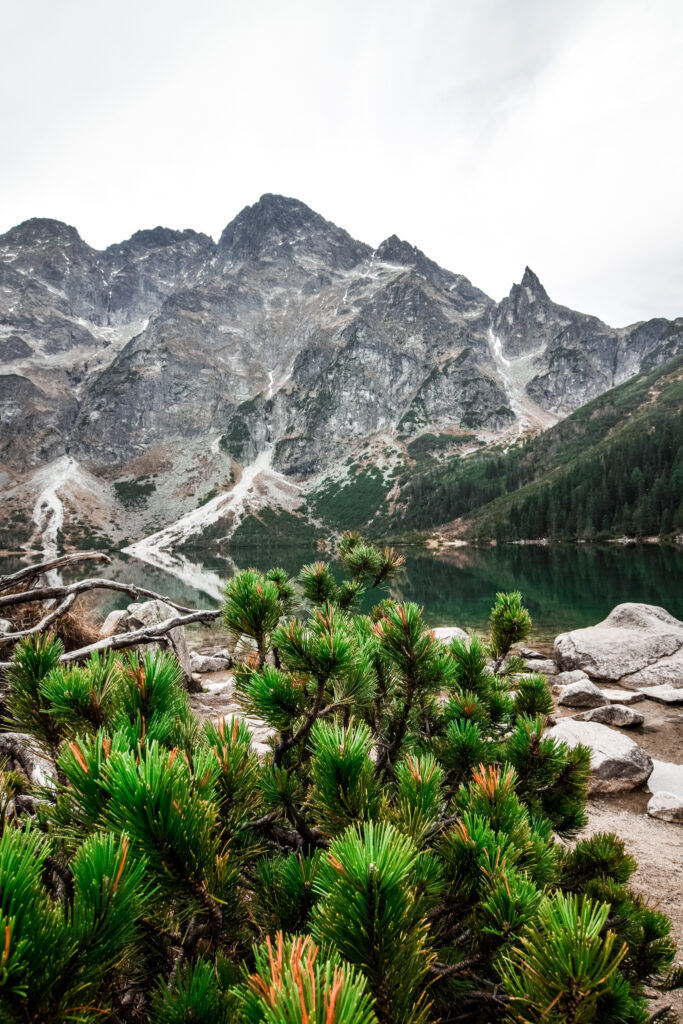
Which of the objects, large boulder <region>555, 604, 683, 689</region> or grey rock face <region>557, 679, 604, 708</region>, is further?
large boulder <region>555, 604, 683, 689</region>

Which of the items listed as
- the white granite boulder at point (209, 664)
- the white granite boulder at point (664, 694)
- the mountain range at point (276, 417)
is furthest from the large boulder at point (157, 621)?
the mountain range at point (276, 417)

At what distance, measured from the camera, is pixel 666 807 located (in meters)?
6.43

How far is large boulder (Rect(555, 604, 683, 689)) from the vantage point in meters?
14.2

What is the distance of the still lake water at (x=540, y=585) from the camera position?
25.7 meters

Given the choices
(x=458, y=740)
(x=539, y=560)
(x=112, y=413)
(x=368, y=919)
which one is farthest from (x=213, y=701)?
(x=112, y=413)

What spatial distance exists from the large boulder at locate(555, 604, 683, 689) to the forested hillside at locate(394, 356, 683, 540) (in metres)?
62.2

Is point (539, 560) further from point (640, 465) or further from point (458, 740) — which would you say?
point (458, 740)

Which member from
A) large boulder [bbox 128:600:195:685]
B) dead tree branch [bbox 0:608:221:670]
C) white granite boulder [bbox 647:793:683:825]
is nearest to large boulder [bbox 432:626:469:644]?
dead tree branch [bbox 0:608:221:670]

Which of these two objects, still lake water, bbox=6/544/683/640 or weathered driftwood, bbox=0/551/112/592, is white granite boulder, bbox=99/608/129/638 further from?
weathered driftwood, bbox=0/551/112/592

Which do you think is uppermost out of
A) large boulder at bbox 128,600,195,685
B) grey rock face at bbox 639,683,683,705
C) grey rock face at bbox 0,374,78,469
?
grey rock face at bbox 0,374,78,469

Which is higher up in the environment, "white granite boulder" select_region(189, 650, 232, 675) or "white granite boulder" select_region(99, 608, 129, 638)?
"white granite boulder" select_region(99, 608, 129, 638)

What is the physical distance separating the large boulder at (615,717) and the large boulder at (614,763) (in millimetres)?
2431

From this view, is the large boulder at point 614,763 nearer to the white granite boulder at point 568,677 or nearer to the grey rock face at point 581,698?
the grey rock face at point 581,698

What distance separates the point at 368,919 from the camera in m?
0.86
